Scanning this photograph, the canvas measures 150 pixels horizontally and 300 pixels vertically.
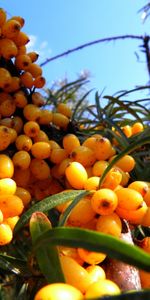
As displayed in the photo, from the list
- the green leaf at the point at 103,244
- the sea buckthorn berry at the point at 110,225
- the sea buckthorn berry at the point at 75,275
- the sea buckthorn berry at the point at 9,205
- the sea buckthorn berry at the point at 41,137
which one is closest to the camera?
the green leaf at the point at 103,244

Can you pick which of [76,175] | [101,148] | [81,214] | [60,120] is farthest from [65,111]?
[81,214]

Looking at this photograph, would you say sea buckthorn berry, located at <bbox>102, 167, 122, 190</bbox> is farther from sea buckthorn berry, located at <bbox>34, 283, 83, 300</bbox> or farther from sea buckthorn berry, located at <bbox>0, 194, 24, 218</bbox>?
sea buckthorn berry, located at <bbox>34, 283, 83, 300</bbox>

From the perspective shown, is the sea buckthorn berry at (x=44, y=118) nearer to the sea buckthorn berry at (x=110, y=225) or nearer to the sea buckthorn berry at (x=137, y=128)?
the sea buckthorn berry at (x=137, y=128)

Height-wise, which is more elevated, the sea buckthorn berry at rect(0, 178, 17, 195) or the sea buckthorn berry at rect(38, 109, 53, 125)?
the sea buckthorn berry at rect(38, 109, 53, 125)

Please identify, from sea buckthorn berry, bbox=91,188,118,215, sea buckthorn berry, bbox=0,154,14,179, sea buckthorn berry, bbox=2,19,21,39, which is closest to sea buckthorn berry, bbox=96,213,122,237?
sea buckthorn berry, bbox=91,188,118,215

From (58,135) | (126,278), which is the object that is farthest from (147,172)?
(126,278)

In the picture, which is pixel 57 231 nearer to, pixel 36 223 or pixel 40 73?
pixel 36 223

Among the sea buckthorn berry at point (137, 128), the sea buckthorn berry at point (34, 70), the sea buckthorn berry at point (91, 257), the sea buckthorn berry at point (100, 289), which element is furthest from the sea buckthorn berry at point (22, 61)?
the sea buckthorn berry at point (100, 289)
